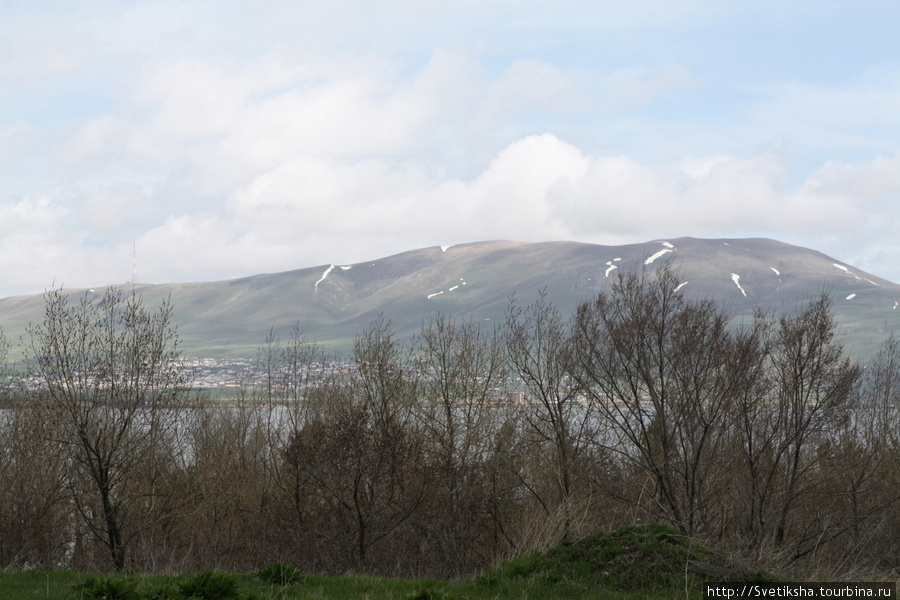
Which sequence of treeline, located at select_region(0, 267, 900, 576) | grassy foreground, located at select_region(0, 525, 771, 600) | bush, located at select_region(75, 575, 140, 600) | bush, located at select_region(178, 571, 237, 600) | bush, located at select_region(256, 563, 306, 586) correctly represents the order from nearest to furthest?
bush, located at select_region(75, 575, 140, 600)
bush, located at select_region(178, 571, 237, 600)
grassy foreground, located at select_region(0, 525, 771, 600)
bush, located at select_region(256, 563, 306, 586)
treeline, located at select_region(0, 267, 900, 576)

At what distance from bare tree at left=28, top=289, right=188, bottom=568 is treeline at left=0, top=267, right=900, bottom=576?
102 mm

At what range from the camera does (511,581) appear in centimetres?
1045

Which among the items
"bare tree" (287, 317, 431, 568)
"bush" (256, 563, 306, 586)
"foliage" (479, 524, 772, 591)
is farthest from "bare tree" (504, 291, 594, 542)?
"bush" (256, 563, 306, 586)

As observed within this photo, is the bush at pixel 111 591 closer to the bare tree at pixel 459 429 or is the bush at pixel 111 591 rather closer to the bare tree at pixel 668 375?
the bare tree at pixel 668 375

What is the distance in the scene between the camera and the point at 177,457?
3916 cm

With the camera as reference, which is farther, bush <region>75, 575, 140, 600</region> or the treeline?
the treeline

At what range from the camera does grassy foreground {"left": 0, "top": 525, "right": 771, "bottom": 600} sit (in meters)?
8.55

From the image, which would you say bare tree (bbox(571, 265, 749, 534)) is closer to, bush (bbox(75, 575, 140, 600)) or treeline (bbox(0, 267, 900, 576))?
treeline (bbox(0, 267, 900, 576))

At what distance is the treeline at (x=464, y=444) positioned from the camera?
20.9 meters

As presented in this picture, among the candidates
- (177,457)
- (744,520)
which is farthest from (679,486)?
(177,457)

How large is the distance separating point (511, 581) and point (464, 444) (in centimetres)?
2169

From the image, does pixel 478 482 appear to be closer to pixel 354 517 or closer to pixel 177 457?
pixel 354 517

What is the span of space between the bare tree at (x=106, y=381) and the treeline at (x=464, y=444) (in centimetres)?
10

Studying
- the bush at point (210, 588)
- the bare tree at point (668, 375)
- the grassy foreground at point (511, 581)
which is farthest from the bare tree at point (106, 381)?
the bare tree at point (668, 375)
